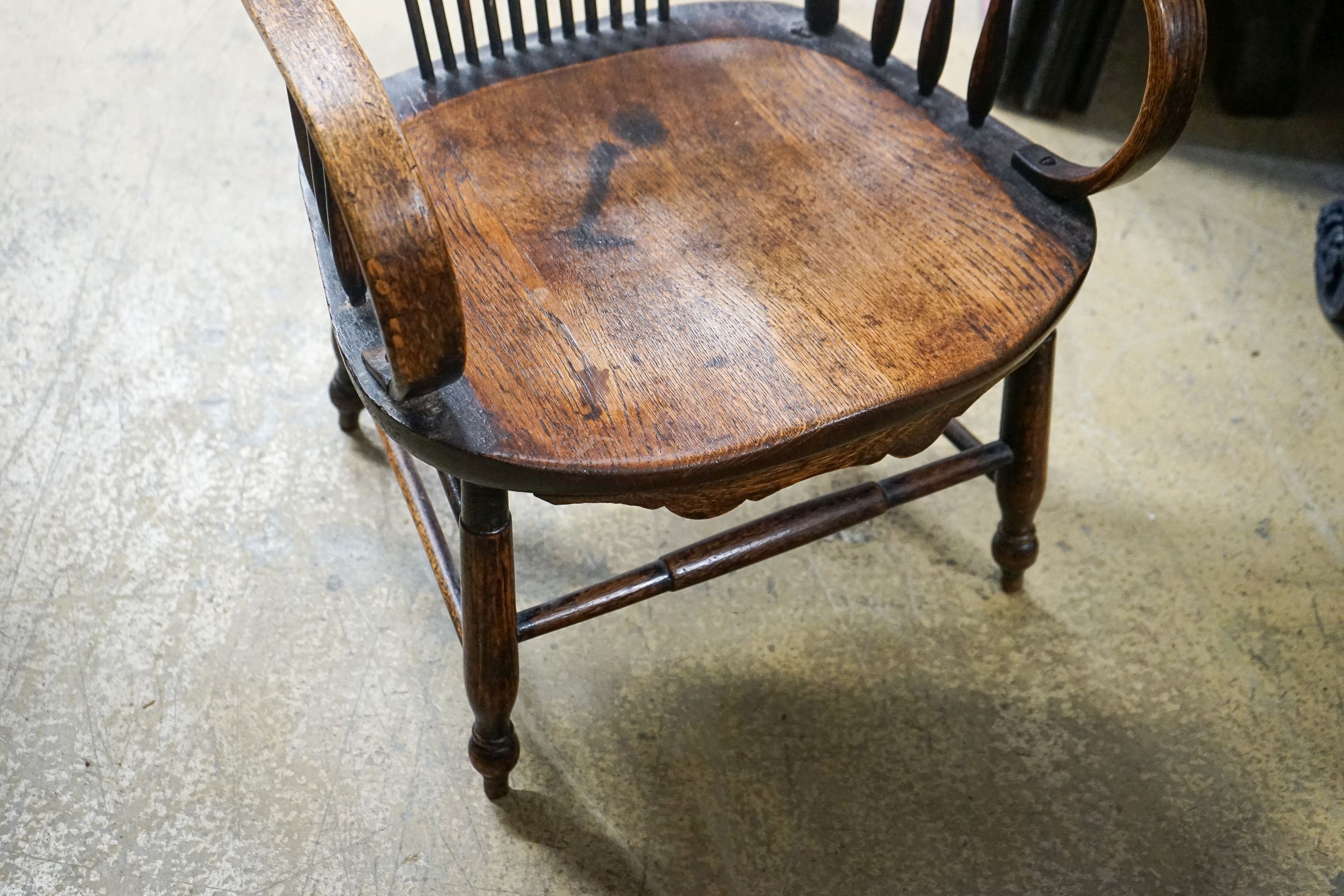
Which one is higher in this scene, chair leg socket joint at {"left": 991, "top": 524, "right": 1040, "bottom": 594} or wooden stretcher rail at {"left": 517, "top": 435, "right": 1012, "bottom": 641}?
wooden stretcher rail at {"left": 517, "top": 435, "right": 1012, "bottom": 641}

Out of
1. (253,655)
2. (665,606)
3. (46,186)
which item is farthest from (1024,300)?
(46,186)

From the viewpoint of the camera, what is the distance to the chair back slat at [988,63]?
844mm

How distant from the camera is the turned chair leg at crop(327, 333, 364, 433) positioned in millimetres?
1211

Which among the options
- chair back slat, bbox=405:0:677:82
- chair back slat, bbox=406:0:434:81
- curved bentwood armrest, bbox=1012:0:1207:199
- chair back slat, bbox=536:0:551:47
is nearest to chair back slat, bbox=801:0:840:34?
chair back slat, bbox=405:0:677:82

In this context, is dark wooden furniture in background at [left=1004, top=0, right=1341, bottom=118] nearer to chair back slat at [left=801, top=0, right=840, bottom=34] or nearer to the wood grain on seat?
chair back slat at [left=801, top=0, right=840, bottom=34]

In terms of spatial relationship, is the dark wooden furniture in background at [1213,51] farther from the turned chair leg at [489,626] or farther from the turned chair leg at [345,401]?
the turned chair leg at [489,626]

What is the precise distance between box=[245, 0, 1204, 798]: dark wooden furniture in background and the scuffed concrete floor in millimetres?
149

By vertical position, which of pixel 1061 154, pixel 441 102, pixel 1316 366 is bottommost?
pixel 1316 366

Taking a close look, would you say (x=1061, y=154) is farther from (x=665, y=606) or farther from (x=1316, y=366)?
(x=665, y=606)

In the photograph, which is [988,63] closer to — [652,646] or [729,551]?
[729,551]

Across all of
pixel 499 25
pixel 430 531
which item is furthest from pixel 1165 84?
pixel 430 531

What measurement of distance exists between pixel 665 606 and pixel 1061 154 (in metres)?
1.05

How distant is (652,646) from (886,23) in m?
0.61

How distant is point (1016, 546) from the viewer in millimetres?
1110
